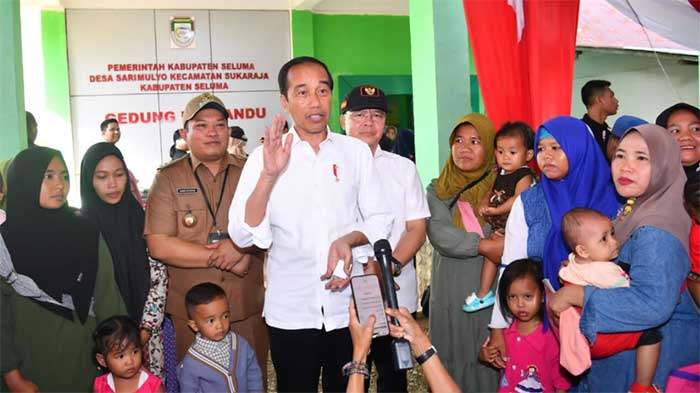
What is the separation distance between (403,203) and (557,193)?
0.69 metres

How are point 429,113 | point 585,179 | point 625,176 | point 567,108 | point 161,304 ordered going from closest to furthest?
point 625,176
point 585,179
point 161,304
point 567,108
point 429,113

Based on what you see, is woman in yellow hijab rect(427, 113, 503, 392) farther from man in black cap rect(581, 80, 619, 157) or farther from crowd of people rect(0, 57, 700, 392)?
man in black cap rect(581, 80, 619, 157)

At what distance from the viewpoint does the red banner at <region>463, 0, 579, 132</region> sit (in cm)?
424

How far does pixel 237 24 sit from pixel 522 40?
20.9 ft

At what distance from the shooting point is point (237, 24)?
32.3ft

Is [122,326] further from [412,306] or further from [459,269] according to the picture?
[459,269]

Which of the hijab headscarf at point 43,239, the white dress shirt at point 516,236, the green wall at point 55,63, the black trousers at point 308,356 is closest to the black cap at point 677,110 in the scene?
the white dress shirt at point 516,236

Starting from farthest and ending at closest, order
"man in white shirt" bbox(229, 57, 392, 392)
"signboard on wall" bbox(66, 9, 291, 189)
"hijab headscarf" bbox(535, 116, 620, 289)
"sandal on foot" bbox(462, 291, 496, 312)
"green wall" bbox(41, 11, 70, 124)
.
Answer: "signboard on wall" bbox(66, 9, 291, 189), "green wall" bbox(41, 11, 70, 124), "sandal on foot" bbox(462, 291, 496, 312), "hijab headscarf" bbox(535, 116, 620, 289), "man in white shirt" bbox(229, 57, 392, 392)

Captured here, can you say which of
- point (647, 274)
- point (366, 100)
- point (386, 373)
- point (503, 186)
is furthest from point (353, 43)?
point (647, 274)

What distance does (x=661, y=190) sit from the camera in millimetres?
2035

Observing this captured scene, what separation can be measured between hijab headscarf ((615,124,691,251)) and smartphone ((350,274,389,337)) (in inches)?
35.5

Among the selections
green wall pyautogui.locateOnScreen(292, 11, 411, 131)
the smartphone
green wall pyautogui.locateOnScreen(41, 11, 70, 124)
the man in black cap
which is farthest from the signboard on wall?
the smartphone

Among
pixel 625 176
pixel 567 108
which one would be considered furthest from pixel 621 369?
pixel 567 108

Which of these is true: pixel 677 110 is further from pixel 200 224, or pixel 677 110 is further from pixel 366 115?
pixel 200 224
